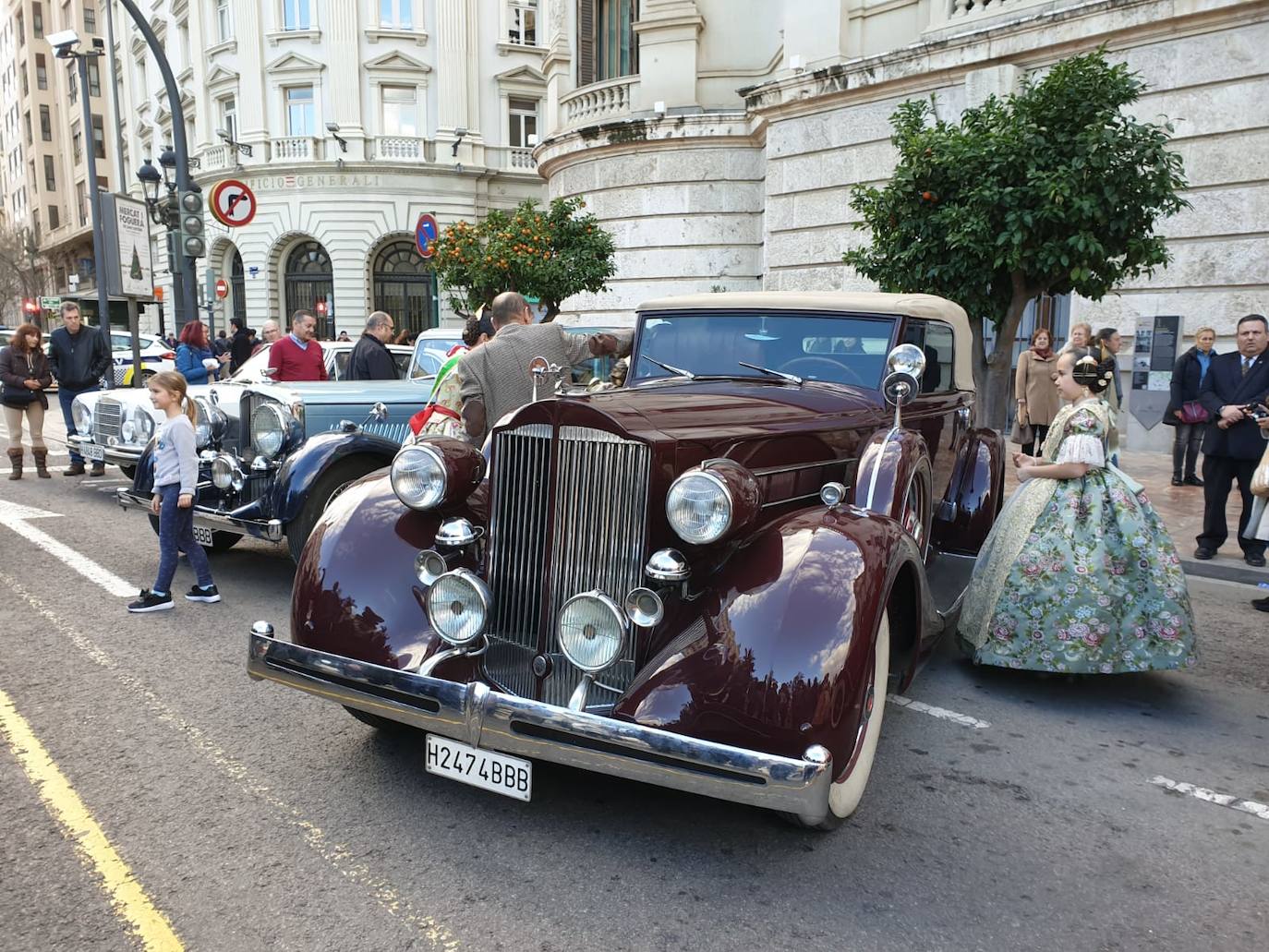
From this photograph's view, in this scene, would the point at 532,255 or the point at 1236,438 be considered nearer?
the point at 1236,438

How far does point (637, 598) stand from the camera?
2877mm

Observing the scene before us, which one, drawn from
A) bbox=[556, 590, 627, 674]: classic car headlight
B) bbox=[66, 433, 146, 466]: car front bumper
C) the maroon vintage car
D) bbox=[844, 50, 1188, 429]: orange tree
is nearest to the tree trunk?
bbox=[844, 50, 1188, 429]: orange tree

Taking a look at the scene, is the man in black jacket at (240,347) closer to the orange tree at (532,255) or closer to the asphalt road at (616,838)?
the orange tree at (532,255)

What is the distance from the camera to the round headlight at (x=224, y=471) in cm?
586

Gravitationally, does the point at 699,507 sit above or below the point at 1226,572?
above

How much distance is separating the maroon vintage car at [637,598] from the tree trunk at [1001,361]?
5.00 meters

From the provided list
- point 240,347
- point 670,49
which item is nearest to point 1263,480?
point 240,347

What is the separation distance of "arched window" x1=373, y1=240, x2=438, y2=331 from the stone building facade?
39.7 feet

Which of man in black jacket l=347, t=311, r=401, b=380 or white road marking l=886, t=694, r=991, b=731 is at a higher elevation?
man in black jacket l=347, t=311, r=401, b=380

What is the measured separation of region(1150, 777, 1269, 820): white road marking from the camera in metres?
3.22

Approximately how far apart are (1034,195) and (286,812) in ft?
24.1

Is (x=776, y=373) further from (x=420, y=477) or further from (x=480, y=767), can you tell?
(x=480, y=767)

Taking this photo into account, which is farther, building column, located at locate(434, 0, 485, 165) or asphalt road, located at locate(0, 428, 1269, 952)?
building column, located at locate(434, 0, 485, 165)

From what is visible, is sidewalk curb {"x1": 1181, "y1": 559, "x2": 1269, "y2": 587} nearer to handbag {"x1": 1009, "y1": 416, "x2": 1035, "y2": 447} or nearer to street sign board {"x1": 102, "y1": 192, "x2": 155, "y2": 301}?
handbag {"x1": 1009, "y1": 416, "x2": 1035, "y2": 447}
